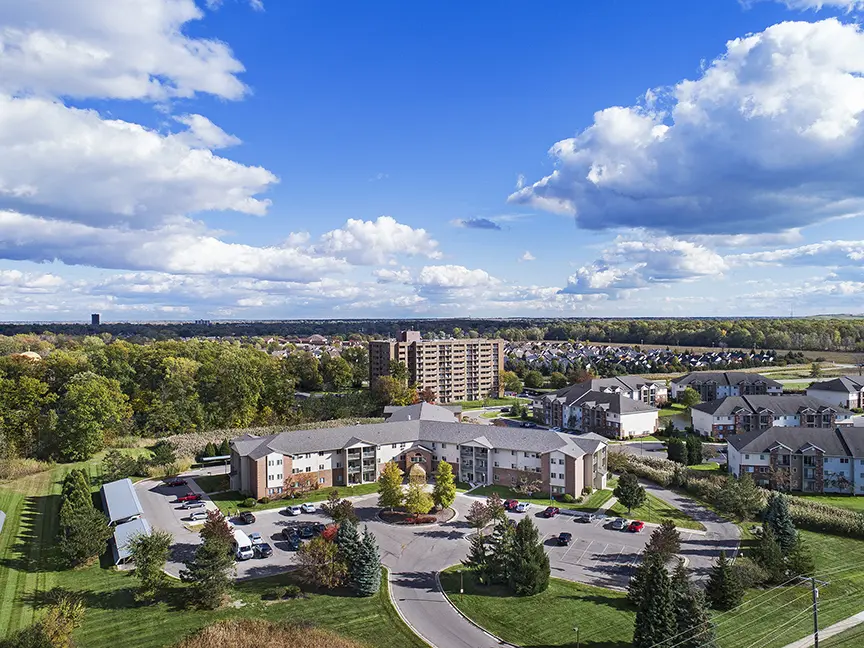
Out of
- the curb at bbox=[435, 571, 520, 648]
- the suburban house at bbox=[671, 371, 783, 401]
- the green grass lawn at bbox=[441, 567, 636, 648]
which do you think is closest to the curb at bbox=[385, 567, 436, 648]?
the curb at bbox=[435, 571, 520, 648]

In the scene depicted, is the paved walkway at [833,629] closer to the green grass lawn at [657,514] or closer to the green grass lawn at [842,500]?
the green grass lawn at [657,514]

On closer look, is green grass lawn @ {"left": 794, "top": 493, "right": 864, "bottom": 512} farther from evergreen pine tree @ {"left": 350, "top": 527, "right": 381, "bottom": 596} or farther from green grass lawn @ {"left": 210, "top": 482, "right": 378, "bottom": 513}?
evergreen pine tree @ {"left": 350, "top": 527, "right": 381, "bottom": 596}

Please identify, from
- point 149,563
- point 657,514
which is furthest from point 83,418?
point 657,514

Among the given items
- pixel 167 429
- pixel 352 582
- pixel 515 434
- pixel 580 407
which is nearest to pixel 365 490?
pixel 515 434

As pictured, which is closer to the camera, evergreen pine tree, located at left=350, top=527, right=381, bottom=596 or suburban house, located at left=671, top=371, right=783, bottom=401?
evergreen pine tree, located at left=350, top=527, right=381, bottom=596

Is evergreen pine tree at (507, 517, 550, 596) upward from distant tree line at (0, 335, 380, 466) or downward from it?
downward

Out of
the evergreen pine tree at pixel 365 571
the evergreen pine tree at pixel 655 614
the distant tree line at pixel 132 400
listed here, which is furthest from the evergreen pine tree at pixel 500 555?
the distant tree line at pixel 132 400

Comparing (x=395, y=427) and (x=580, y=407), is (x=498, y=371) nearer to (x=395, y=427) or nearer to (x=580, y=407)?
(x=580, y=407)
